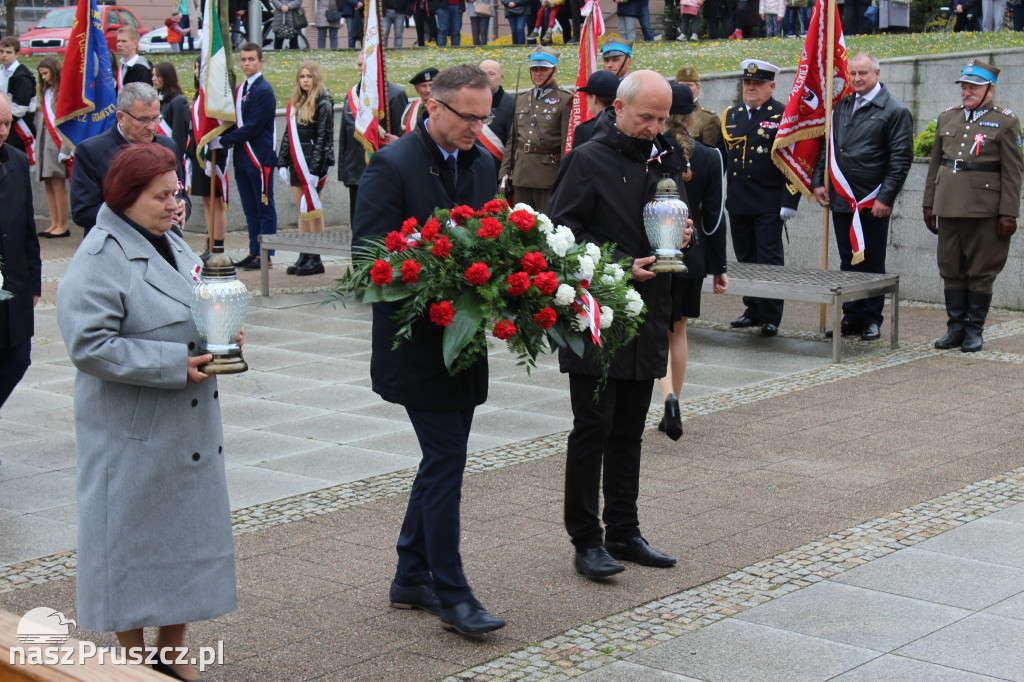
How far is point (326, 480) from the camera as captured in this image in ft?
22.5

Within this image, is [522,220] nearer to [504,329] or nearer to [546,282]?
[546,282]

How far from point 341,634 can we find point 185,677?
765mm

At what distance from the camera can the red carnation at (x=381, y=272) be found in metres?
4.31

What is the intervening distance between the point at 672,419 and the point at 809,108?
446 centimetres

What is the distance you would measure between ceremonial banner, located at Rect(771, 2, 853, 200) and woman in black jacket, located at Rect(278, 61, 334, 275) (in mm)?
5059

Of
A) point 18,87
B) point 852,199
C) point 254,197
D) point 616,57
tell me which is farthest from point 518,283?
point 18,87

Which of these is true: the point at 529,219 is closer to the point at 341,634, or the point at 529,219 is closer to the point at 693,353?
the point at 341,634

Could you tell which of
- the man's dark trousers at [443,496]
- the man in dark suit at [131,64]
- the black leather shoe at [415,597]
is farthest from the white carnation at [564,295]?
the man in dark suit at [131,64]

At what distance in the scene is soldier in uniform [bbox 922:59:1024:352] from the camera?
33.2ft

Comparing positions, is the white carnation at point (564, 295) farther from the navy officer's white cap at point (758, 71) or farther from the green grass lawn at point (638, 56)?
the green grass lawn at point (638, 56)

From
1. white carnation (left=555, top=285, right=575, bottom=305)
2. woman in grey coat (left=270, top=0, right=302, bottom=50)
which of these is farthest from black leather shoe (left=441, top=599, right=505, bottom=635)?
woman in grey coat (left=270, top=0, right=302, bottom=50)

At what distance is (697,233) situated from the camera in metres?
7.32

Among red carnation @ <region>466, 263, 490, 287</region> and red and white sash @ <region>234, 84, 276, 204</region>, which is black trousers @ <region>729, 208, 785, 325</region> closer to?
red and white sash @ <region>234, 84, 276, 204</region>

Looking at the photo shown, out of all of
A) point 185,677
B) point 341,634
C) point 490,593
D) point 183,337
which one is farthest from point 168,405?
point 490,593
